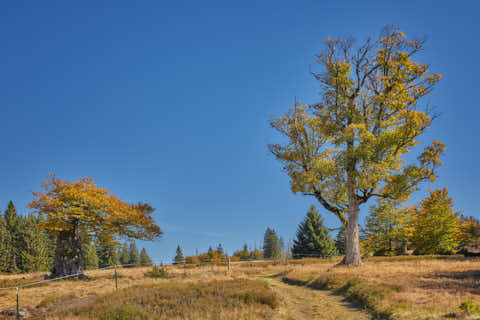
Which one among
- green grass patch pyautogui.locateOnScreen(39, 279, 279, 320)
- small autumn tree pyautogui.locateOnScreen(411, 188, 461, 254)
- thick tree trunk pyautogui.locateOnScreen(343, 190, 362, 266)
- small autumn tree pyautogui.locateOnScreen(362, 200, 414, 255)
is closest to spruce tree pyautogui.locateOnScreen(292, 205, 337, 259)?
small autumn tree pyautogui.locateOnScreen(362, 200, 414, 255)

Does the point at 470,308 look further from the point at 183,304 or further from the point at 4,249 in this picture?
the point at 4,249

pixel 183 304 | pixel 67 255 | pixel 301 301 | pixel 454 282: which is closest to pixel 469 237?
pixel 454 282

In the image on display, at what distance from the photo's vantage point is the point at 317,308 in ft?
39.5

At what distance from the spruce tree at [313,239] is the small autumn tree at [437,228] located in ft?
42.8

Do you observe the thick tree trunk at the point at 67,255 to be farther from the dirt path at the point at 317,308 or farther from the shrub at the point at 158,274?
the dirt path at the point at 317,308

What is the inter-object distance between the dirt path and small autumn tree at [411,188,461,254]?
102 feet

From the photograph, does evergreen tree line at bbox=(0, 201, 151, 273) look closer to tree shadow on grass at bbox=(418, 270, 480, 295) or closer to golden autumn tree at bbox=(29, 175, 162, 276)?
golden autumn tree at bbox=(29, 175, 162, 276)

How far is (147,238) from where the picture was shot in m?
29.5

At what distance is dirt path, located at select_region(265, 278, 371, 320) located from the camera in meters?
10.8

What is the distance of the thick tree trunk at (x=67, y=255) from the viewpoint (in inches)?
1022

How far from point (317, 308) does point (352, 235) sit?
41.9 feet

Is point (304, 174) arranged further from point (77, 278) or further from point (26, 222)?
point (26, 222)

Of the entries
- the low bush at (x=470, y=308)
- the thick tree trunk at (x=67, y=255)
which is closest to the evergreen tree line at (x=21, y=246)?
the thick tree trunk at (x=67, y=255)

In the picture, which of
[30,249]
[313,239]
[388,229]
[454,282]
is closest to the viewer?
[454,282]
